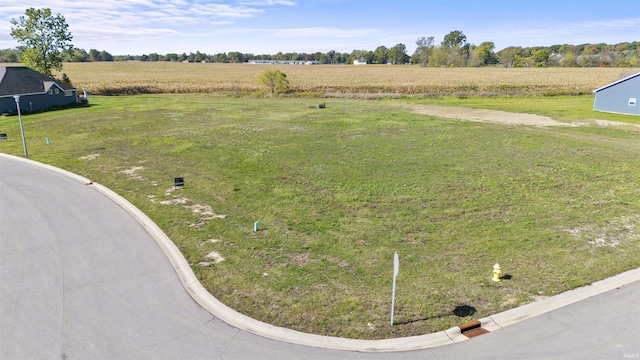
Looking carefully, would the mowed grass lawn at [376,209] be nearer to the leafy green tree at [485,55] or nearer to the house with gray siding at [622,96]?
the house with gray siding at [622,96]

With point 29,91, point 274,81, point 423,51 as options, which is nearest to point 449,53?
point 423,51

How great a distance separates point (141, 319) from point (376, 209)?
31.6ft

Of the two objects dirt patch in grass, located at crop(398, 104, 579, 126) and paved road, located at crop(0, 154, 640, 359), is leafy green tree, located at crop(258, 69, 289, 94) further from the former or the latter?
paved road, located at crop(0, 154, 640, 359)

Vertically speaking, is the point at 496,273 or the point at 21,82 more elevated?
the point at 21,82

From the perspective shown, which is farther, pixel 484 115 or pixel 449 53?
pixel 449 53

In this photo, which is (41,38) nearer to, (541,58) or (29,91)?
(29,91)

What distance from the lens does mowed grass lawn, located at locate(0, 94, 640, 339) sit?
10.2 metres

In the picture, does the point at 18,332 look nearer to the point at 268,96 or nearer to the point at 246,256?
the point at 246,256

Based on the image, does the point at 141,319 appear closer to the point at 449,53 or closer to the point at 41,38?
the point at 41,38

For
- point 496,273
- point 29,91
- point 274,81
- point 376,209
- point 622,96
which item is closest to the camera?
point 496,273

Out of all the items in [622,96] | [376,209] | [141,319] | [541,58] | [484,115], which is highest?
[541,58]

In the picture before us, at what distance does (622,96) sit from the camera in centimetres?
4081

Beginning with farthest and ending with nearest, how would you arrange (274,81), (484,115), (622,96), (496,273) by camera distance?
(274,81) → (484,115) → (622,96) → (496,273)

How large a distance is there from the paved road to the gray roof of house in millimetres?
38302
